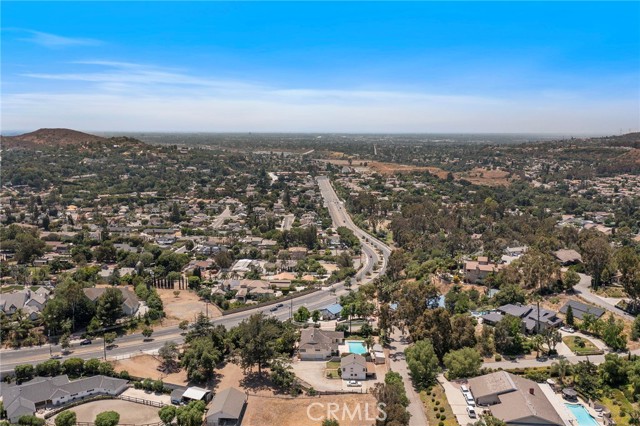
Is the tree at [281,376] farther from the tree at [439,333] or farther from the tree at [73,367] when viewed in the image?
the tree at [73,367]

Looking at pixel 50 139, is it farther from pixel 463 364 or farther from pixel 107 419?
pixel 463 364

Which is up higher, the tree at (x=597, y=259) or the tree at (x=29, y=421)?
the tree at (x=597, y=259)

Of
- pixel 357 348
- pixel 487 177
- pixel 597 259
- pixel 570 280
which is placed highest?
pixel 597 259

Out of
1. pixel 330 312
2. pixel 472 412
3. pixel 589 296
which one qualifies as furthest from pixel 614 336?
pixel 330 312

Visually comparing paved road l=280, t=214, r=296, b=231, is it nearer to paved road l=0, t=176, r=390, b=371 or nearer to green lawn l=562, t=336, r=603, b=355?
paved road l=0, t=176, r=390, b=371

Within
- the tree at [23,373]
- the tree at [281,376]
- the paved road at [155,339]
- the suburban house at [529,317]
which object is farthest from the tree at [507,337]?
the tree at [23,373]

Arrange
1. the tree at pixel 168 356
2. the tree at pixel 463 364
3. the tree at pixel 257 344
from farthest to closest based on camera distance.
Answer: the tree at pixel 168 356 < the tree at pixel 257 344 < the tree at pixel 463 364

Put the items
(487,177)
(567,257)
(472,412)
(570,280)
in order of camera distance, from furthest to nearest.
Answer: (487,177)
(567,257)
(570,280)
(472,412)
